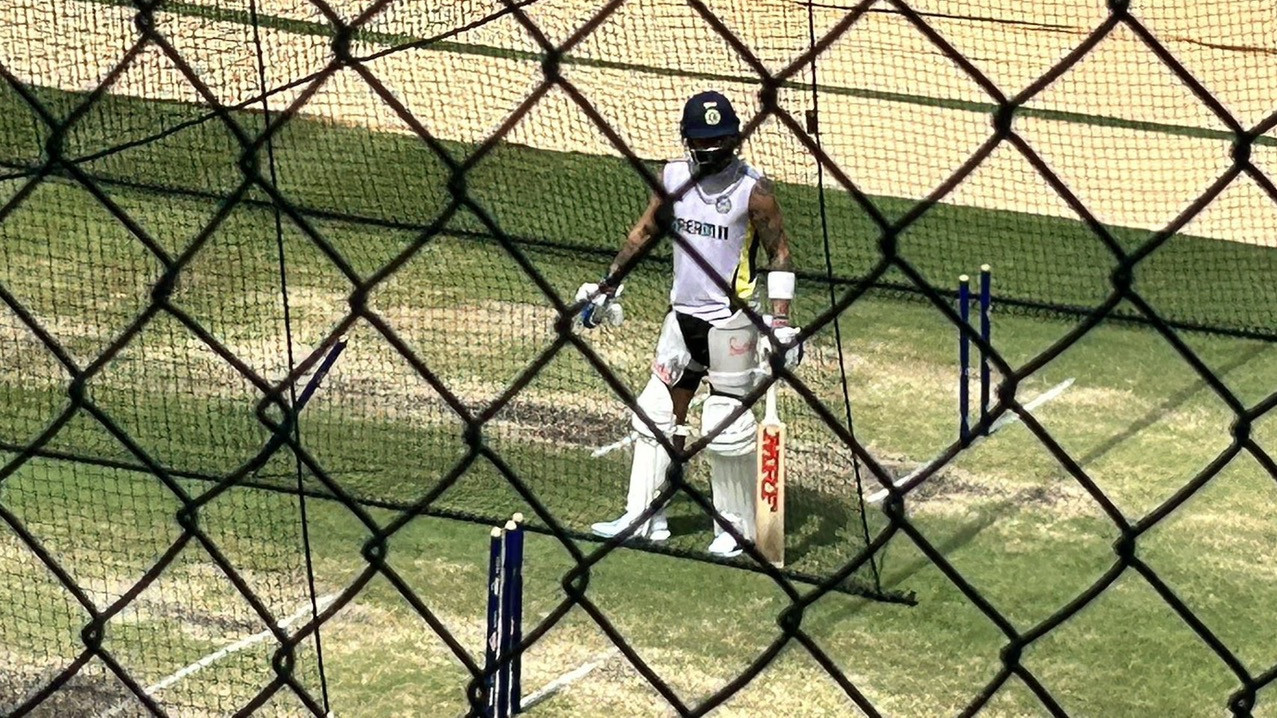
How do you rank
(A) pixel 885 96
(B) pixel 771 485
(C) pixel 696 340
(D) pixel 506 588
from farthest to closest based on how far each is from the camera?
(A) pixel 885 96
(C) pixel 696 340
(B) pixel 771 485
(D) pixel 506 588

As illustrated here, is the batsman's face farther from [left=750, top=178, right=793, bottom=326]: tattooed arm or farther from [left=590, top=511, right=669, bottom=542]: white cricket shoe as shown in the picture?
[left=590, top=511, right=669, bottom=542]: white cricket shoe

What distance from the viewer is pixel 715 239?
9133mm

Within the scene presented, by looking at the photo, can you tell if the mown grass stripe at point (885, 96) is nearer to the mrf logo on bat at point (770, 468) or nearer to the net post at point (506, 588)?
the mrf logo on bat at point (770, 468)

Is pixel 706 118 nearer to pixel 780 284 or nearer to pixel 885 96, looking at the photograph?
pixel 780 284

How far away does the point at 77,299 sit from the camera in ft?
42.9

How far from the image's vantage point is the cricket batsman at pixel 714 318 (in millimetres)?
8875

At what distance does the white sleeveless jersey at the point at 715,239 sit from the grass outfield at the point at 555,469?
45.2 inches

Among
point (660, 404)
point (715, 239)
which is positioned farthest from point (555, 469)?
point (715, 239)

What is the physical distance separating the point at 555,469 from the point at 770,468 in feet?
5.38

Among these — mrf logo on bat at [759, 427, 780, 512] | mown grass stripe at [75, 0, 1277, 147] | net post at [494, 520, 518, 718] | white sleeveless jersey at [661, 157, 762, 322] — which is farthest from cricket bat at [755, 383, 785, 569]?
mown grass stripe at [75, 0, 1277, 147]

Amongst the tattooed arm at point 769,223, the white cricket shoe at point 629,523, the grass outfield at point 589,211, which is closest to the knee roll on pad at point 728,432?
the white cricket shoe at point 629,523

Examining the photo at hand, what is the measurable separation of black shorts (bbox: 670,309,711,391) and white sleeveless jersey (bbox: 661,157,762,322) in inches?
1.4

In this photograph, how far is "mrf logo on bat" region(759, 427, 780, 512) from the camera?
29.6ft

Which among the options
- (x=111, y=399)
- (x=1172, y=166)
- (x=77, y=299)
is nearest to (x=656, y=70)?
(x=1172, y=166)
